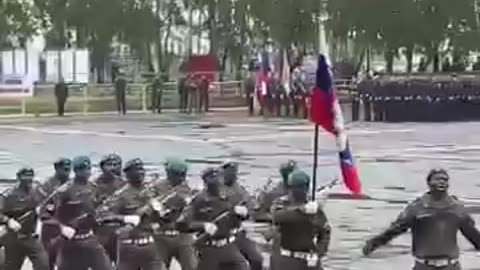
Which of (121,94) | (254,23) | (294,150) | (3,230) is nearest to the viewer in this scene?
(3,230)

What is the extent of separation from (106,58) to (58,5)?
566 cm

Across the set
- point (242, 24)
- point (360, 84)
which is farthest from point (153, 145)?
point (242, 24)

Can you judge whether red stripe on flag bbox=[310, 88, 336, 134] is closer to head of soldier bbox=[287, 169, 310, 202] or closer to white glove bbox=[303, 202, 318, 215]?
head of soldier bbox=[287, 169, 310, 202]

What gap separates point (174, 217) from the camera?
13234 millimetres

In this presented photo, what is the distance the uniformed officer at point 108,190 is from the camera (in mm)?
13738

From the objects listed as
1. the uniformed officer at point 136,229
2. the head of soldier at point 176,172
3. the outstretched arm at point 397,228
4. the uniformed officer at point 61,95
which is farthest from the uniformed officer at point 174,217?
the uniformed officer at point 61,95

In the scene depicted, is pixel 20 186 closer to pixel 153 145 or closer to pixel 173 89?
pixel 153 145

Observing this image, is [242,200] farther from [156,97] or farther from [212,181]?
[156,97]

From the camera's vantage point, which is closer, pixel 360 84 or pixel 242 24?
pixel 360 84

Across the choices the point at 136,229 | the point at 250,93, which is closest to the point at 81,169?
the point at 136,229

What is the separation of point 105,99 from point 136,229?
45769mm

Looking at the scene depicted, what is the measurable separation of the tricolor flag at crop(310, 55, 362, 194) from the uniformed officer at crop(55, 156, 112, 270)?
Answer: 3.03m

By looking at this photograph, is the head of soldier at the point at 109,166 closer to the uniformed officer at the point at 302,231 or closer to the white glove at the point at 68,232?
the white glove at the point at 68,232

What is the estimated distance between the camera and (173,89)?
5847cm
